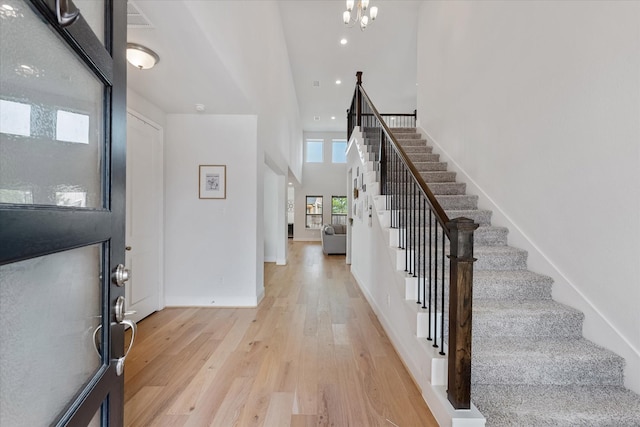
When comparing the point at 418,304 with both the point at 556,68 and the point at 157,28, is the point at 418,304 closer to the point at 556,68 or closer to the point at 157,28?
the point at 556,68

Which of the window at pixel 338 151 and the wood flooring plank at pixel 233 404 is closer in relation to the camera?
the wood flooring plank at pixel 233 404

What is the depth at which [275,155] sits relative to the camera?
5320 mm

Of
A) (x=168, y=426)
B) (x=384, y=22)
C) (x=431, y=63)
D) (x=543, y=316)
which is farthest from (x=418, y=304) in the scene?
(x=384, y=22)

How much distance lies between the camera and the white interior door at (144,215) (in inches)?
120

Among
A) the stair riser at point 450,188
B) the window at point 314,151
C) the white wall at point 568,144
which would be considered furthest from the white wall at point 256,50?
the window at point 314,151

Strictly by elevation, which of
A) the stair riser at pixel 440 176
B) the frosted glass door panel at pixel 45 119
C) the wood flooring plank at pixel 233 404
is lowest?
the wood flooring plank at pixel 233 404

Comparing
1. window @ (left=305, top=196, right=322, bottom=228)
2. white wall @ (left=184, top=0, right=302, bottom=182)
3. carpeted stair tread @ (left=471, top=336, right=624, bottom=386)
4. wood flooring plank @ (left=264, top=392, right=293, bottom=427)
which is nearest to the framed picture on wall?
white wall @ (left=184, top=0, right=302, bottom=182)

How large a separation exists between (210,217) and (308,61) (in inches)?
208

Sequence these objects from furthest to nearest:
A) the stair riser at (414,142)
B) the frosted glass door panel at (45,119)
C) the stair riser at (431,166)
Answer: the stair riser at (414,142), the stair riser at (431,166), the frosted glass door panel at (45,119)

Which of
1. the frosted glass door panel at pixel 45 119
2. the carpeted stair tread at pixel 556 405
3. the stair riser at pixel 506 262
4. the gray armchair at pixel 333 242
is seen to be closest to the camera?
the frosted glass door panel at pixel 45 119

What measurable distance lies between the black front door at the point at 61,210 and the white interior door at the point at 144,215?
92.5 inches

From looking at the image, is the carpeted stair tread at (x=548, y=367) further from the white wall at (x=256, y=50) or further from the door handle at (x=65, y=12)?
the white wall at (x=256, y=50)

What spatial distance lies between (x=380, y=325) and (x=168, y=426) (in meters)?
2.16

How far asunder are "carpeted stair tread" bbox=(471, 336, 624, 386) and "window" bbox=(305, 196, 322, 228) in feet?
35.5
